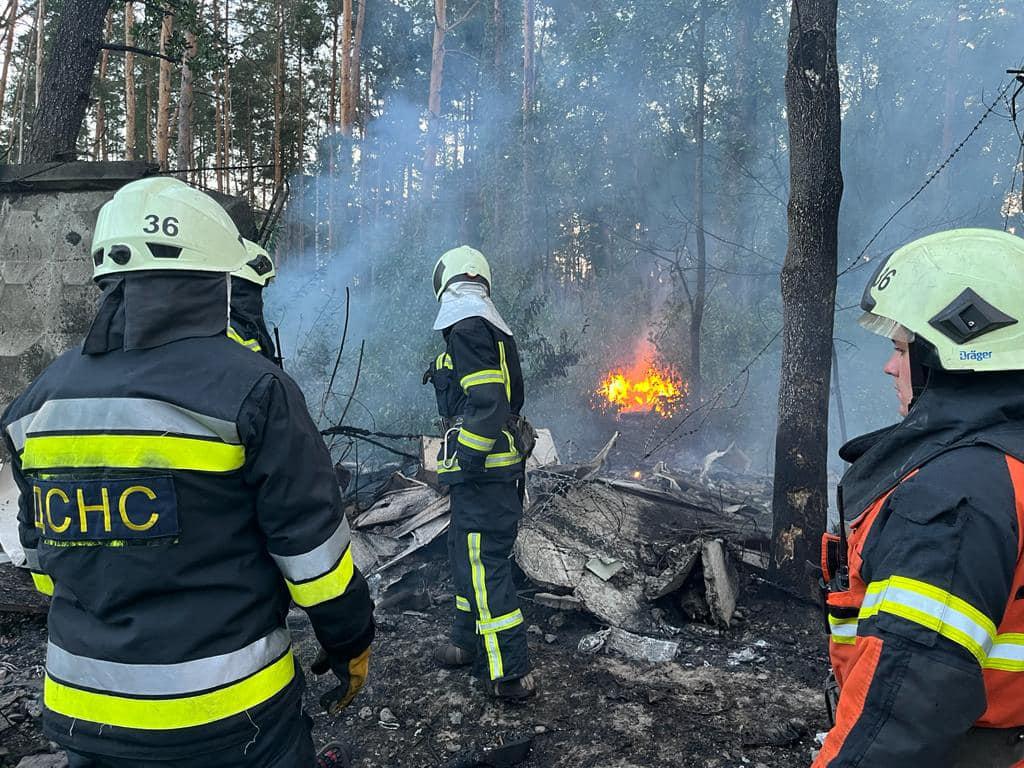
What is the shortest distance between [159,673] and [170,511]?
1.41 feet

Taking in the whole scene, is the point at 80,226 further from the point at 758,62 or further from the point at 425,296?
the point at 758,62

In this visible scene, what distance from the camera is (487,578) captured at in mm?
4301

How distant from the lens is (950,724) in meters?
1.31

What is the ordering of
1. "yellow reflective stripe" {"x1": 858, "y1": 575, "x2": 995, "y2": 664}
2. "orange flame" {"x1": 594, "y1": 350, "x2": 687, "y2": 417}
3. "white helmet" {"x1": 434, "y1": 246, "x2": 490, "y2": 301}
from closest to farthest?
1. "yellow reflective stripe" {"x1": 858, "y1": 575, "x2": 995, "y2": 664}
2. "white helmet" {"x1": 434, "y1": 246, "x2": 490, "y2": 301}
3. "orange flame" {"x1": 594, "y1": 350, "x2": 687, "y2": 417}

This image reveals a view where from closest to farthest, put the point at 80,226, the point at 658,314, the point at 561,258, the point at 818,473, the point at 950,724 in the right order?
the point at 950,724 → the point at 818,473 → the point at 80,226 → the point at 658,314 → the point at 561,258

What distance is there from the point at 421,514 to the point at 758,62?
17917 millimetres

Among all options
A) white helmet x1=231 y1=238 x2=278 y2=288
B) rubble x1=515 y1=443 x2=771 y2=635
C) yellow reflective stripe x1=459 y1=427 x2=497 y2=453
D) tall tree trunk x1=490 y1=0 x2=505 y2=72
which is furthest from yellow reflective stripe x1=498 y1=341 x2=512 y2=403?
tall tree trunk x1=490 y1=0 x2=505 y2=72

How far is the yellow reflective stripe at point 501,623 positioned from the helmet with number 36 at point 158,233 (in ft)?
9.62

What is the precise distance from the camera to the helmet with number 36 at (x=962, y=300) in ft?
5.01

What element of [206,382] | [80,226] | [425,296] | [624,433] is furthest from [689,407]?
[206,382]

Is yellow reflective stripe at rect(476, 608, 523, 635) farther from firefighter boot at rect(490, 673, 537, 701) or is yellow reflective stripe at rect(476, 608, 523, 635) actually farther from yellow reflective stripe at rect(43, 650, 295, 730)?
yellow reflective stripe at rect(43, 650, 295, 730)

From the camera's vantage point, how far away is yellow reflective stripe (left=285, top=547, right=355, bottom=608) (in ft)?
6.44

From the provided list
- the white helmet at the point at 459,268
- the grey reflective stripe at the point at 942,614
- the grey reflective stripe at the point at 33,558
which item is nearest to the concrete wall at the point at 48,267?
the white helmet at the point at 459,268

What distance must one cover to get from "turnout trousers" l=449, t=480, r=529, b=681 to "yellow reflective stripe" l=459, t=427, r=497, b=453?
303 mm
